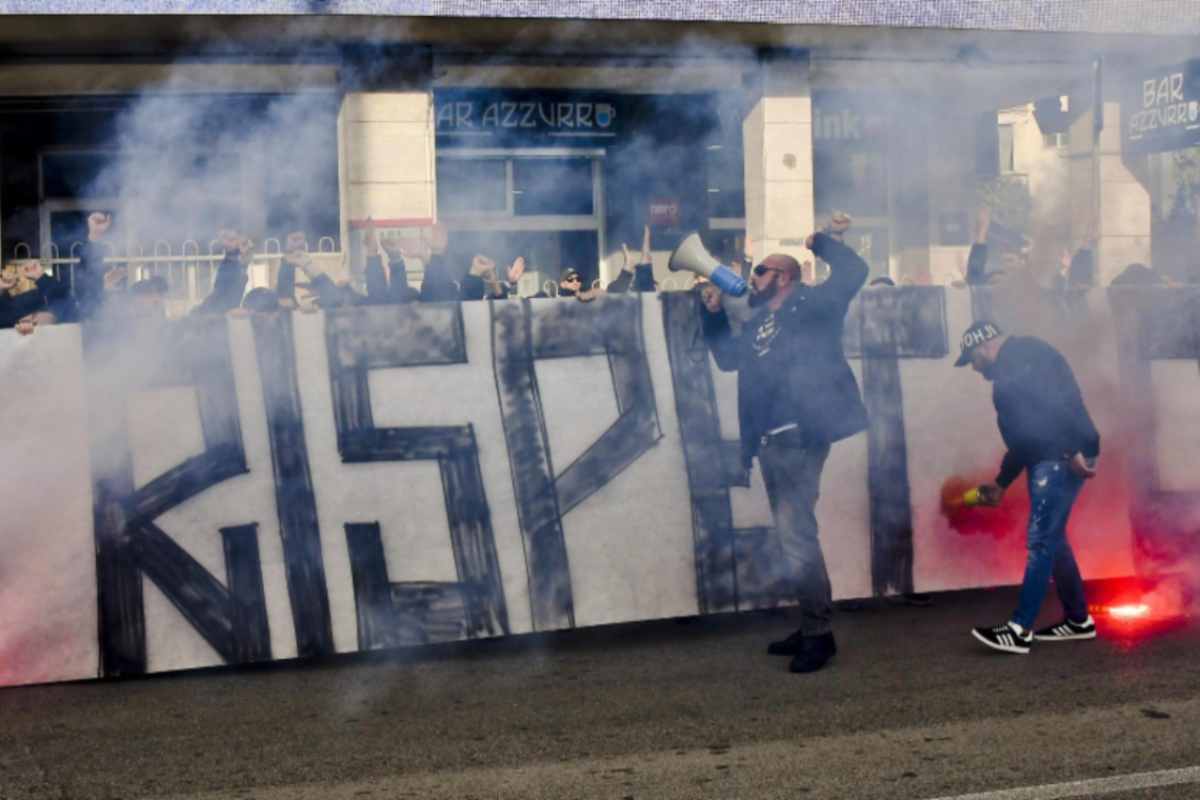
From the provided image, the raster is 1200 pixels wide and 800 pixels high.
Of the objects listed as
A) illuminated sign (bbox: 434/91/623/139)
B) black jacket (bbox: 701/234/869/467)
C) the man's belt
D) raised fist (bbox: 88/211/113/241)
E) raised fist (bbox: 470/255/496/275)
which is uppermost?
illuminated sign (bbox: 434/91/623/139)

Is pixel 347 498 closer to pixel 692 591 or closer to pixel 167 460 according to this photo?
pixel 167 460

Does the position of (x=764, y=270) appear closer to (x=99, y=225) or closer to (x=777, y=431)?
(x=777, y=431)

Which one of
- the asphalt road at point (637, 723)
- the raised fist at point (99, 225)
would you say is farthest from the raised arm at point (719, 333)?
the raised fist at point (99, 225)

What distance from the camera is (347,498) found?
7.21m

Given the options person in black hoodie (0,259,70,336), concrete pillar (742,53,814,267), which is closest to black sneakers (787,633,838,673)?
person in black hoodie (0,259,70,336)

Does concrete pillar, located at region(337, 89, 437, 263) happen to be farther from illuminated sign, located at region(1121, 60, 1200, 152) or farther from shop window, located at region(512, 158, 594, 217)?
illuminated sign, located at region(1121, 60, 1200, 152)

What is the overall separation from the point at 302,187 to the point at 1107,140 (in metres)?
7.69

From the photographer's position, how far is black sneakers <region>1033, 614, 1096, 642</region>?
7145mm

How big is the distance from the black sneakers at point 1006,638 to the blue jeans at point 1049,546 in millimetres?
59

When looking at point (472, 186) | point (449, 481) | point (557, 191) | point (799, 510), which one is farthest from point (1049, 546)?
point (557, 191)

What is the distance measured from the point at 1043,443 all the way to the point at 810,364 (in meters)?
1.19

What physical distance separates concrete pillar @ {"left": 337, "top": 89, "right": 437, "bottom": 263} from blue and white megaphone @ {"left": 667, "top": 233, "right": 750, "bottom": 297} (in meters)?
7.14

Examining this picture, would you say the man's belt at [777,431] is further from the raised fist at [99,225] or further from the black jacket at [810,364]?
the raised fist at [99,225]

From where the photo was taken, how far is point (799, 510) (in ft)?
22.8
